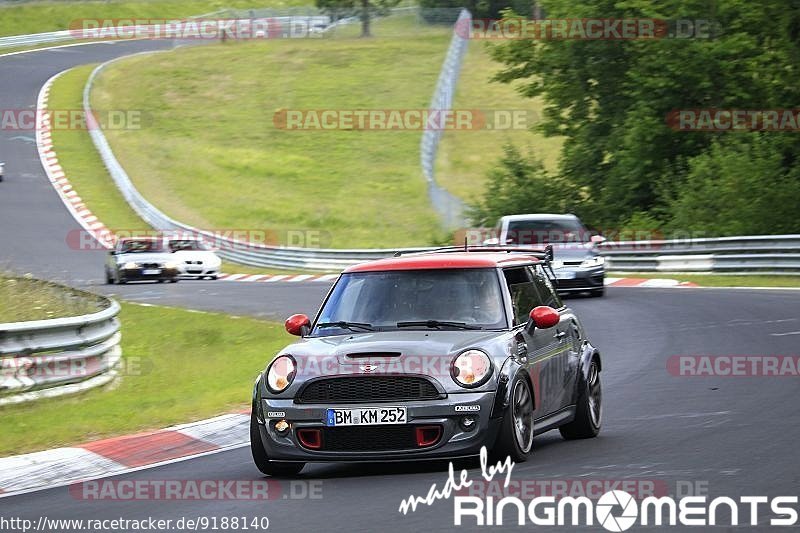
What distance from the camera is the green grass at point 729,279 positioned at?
95.6 ft

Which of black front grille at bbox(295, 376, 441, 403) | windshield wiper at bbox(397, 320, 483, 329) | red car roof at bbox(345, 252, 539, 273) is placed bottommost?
black front grille at bbox(295, 376, 441, 403)

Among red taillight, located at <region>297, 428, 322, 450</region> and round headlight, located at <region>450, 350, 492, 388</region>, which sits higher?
round headlight, located at <region>450, 350, 492, 388</region>

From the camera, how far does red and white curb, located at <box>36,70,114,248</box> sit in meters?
43.5

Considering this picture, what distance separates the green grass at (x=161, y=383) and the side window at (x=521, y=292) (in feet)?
12.2

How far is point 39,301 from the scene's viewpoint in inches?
702

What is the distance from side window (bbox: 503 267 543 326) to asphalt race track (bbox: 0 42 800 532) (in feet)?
3.23

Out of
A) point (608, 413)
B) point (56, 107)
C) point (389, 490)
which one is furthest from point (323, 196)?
point (389, 490)

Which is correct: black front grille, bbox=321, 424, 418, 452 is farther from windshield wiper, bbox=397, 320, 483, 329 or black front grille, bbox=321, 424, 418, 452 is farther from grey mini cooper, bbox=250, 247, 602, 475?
windshield wiper, bbox=397, 320, 483, 329

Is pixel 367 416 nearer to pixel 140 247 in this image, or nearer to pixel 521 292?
pixel 521 292

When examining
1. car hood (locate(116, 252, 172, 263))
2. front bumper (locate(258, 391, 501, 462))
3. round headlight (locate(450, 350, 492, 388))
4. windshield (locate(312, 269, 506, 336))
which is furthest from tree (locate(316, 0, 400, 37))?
front bumper (locate(258, 391, 501, 462))

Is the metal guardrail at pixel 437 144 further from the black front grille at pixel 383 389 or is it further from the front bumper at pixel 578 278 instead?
the black front grille at pixel 383 389

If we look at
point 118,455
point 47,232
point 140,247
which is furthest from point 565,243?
point 47,232

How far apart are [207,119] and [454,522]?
5975cm

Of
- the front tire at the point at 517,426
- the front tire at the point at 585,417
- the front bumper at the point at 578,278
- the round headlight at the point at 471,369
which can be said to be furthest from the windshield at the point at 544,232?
the round headlight at the point at 471,369
